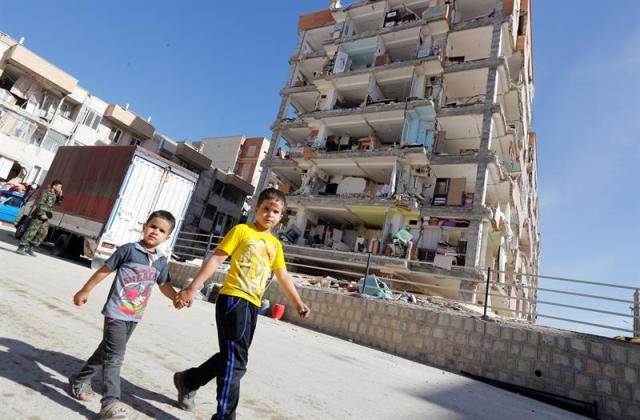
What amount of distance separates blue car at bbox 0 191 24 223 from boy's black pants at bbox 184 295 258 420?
24425 millimetres

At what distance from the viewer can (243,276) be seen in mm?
2314

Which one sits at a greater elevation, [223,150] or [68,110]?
[223,150]

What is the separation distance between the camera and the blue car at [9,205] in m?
19.9

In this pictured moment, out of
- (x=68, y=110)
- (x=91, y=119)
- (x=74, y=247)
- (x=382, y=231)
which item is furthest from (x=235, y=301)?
(x=68, y=110)

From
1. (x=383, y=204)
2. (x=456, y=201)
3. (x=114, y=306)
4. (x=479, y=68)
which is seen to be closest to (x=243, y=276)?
(x=114, y=306)

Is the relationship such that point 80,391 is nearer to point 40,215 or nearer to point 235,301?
point 235,301

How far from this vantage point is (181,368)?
308 centimetres

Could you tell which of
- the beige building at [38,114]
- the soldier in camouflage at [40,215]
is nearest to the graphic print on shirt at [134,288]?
the soldier in camouflage at [40,215]

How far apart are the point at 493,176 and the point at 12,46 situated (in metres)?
35.8

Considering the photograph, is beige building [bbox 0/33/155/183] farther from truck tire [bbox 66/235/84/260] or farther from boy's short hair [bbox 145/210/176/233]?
boy's short hair [bbox 145/210/176/233]

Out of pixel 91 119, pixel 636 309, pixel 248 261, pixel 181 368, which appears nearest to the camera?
pixel 248 261

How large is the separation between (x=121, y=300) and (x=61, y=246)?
11.6 metres

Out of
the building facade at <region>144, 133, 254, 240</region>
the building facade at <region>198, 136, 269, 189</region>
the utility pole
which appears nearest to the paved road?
the utility pole

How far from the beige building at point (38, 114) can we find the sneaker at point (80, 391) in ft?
110
